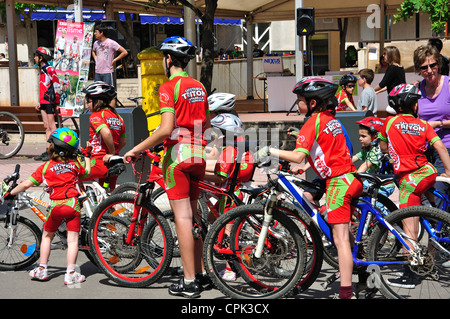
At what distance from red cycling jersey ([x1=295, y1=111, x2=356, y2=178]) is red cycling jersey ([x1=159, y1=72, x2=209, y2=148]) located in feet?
2.76

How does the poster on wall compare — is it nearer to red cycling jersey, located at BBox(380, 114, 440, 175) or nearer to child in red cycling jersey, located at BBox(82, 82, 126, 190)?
child in red cycling jersey, located at BBox(82, 82, 126, 190)

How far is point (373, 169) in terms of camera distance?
24.5 feet

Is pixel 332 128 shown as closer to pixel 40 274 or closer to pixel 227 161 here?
pixel 227 161

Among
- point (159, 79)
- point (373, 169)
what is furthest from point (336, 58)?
point (373, 169)

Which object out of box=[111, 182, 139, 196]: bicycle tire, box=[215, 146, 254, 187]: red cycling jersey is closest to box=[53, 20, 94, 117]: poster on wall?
box=[111, 182, 139, 196]: bicycle tire

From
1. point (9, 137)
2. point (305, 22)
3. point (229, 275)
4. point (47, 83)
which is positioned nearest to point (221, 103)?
point (229, 275)

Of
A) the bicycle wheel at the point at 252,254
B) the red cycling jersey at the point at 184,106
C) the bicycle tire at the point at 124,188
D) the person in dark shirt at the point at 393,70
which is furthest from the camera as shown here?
the person in dark shirt at the point at 393,70

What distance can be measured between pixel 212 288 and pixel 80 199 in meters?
1.41

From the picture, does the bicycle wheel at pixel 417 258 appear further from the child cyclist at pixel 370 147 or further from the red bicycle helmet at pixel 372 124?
the red bicycle helmet at pixel 372 124

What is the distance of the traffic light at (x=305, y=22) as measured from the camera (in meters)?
13.5

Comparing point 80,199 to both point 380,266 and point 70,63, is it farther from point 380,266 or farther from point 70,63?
point 70,63

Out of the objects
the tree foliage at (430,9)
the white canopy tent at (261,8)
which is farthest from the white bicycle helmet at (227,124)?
the tree foliage at (430,9)

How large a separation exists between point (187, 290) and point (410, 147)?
83.1 inches

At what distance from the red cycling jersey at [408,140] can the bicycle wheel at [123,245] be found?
77.2 inches
